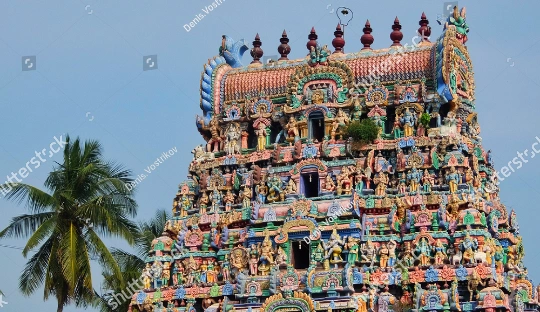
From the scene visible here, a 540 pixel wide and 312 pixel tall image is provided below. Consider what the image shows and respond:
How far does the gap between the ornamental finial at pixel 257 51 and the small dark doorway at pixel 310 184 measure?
594cm

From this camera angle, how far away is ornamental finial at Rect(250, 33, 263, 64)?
1449 inches

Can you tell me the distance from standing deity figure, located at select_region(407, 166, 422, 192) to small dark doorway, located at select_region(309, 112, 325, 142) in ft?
11.8

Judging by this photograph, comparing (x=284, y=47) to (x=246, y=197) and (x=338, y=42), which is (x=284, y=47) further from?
(x=246, y=197)

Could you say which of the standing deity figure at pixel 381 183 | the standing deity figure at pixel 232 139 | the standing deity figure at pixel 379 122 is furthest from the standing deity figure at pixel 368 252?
the standing deity figure at pixel 232 139

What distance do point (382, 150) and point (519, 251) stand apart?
5266 millimetres

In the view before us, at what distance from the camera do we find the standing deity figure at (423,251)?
97.5 ft

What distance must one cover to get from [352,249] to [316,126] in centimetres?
521

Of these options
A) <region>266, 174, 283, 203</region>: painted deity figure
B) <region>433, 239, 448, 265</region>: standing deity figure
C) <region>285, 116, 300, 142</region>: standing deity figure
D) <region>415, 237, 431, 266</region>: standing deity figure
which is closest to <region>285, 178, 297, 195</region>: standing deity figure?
<region>266, 174, 283, 203</region>: painted deity figure

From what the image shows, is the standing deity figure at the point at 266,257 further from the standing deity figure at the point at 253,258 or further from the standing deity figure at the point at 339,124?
the standing deity figure at the point at 339,124

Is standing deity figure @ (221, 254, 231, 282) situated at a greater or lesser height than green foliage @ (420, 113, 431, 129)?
lesser

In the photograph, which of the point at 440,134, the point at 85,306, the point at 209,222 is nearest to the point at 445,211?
the point at 440,134

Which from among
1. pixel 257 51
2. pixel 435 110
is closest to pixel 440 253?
pixel 435 110

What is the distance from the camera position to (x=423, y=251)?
29.8m

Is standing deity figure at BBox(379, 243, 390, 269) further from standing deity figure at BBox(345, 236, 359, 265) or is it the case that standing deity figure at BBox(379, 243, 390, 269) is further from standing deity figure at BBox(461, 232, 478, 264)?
standing deity figure at BBox(461, 232, 478, 264)
